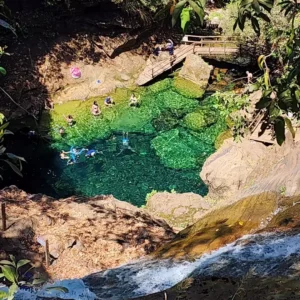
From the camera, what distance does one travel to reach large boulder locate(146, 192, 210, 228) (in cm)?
1131

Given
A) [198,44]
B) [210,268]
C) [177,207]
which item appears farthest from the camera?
[198,44]

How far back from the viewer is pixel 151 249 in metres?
9.74

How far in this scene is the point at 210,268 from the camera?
18.3 ft

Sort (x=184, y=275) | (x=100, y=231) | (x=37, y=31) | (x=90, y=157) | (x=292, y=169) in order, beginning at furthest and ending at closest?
(x=37, y=31), (x=90, y=157), (x=100, y=231), (x=292, y=169), (x=184, y=275)

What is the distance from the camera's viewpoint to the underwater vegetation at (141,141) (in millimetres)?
14195

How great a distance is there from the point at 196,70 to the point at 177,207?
856 centimetres

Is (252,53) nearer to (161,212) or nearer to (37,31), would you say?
(37,31)

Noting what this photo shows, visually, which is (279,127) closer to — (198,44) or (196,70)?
(196,70)

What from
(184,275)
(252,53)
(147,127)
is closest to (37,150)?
(147,127)

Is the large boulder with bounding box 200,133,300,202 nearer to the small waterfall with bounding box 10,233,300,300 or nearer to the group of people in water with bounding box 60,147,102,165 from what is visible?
the group of people in water with bounding box 60,147,102,165

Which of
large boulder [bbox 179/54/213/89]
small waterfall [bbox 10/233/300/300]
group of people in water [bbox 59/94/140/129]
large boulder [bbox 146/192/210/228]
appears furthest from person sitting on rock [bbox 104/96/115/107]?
small waterfall [bbox 10/233/300/300]

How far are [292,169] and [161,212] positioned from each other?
437 centimetres

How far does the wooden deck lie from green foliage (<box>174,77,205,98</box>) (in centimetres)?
86

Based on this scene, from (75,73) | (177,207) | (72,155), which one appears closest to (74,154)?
(72,155)
